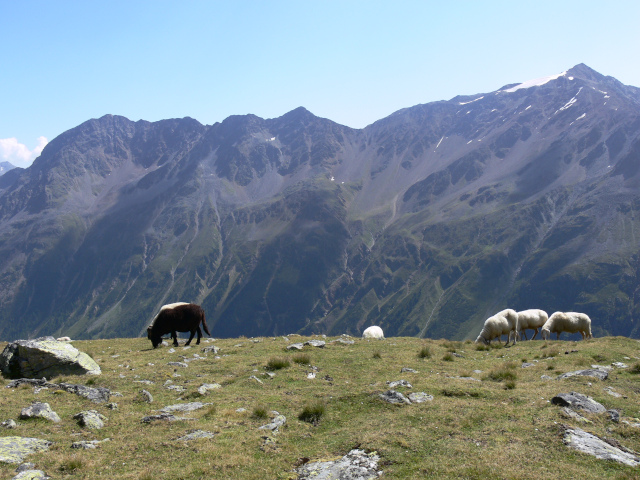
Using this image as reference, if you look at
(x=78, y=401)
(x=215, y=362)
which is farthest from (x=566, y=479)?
(x=215, y=362)

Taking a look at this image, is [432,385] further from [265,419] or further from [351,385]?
[265,419]

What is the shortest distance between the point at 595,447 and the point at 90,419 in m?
14.3

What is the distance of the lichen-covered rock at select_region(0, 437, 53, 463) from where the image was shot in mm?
10351

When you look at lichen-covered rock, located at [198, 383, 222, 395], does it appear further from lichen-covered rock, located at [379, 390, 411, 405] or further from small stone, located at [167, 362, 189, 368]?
lichen-covered rock, located at [379, 390, 411, 405]

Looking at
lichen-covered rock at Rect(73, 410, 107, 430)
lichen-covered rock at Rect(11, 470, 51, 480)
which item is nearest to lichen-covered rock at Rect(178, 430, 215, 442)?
lichen-covered rock at Rect(73, 410, 107, 430)

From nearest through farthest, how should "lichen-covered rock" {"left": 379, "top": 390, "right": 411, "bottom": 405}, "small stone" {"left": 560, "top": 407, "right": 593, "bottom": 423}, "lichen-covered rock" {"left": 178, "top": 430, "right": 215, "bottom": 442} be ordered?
"lichen-covered rock" {"left": 178, "top": 430, "right": 215, "bottom": 442} < "small stone" {"left": 560, "top": 407, "right": 593, "bottom": 423} < "lichen-covered rock" {"left": 379, "top": 390, "right": 411, "bottom": 405}

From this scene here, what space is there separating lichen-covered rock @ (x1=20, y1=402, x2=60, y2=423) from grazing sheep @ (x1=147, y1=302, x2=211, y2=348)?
1623cm

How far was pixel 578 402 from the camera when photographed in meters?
13.2

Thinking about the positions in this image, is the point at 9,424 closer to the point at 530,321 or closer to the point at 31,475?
the point at 31,475

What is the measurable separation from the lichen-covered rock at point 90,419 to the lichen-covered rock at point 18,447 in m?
1.44

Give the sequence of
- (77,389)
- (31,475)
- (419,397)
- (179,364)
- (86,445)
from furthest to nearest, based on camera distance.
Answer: (179,364)
(77,389)
(419,397)
(86,445)
(31,475)

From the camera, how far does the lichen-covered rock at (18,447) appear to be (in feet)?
34.0

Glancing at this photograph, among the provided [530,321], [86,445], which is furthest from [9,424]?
[530,321]

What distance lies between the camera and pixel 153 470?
9891mm
